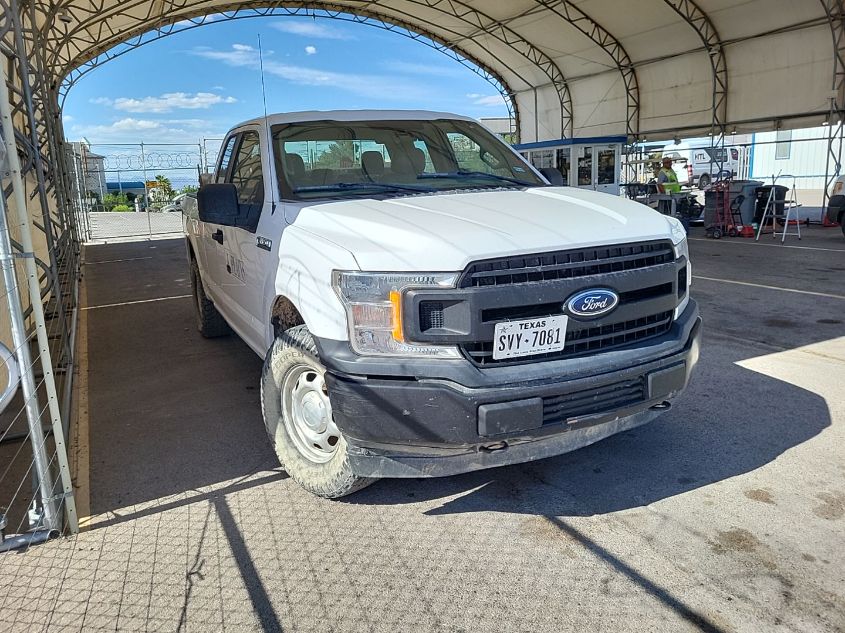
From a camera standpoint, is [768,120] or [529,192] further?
[768,120]

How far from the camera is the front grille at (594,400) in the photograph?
2.77m

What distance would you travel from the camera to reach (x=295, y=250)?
329 cm

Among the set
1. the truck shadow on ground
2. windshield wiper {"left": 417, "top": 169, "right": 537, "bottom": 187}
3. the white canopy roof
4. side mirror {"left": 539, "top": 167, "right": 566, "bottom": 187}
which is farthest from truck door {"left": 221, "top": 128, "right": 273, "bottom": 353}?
the white canopy roof

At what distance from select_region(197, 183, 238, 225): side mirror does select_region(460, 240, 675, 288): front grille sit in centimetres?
188

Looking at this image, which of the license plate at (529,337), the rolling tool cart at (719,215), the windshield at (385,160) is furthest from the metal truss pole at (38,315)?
the rolling tool cart at (719,215)

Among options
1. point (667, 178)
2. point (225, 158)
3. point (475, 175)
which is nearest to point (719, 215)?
point (667, 178)

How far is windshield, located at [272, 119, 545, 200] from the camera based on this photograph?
3.96 m

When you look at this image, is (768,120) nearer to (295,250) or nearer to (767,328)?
(767,328)

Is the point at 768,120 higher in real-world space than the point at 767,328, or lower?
higher

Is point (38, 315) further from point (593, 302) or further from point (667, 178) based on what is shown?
Result: point (667, 178)

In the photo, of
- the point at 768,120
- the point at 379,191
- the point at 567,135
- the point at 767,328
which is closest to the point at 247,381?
the point at 379,191

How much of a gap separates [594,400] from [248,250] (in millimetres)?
2405

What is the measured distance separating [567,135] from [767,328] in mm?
22404

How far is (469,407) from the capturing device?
8.59 feet
